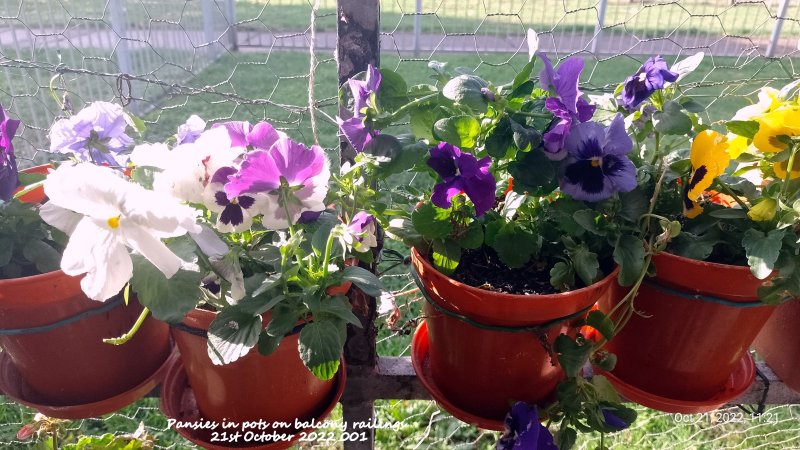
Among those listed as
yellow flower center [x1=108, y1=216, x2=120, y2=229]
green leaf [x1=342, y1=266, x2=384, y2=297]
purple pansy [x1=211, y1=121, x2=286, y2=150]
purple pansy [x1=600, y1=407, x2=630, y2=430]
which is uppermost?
purple pansy [x1=211, y1=121, x2=286, y2=150]

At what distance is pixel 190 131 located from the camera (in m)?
0.72

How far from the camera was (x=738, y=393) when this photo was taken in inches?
33.2

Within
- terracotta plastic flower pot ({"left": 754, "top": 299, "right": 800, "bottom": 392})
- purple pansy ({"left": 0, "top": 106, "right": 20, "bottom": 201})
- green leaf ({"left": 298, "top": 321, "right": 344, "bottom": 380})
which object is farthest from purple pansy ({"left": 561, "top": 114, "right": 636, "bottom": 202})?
purple pansy ({"left": 0, "top": 106, "right": 20, "bottom": 201})

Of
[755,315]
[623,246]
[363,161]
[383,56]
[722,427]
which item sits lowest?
[722,427]

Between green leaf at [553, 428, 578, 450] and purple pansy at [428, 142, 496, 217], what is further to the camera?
green leaf at [553, 428, 578, 450]

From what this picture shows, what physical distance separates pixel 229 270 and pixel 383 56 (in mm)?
3721

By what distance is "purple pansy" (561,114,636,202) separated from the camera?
0.66 m

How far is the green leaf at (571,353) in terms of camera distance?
2.39ft

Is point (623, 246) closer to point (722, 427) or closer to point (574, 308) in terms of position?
point (574, 308)

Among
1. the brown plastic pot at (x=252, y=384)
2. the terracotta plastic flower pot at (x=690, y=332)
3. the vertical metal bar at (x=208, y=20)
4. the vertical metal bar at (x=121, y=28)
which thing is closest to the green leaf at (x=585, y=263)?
the terracotta plastic flower pot at (x=690, y=332)

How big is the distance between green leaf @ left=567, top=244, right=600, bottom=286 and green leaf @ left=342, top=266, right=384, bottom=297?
0.23m

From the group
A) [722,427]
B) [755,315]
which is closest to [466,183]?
[755,315]

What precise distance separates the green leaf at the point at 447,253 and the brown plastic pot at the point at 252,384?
0.65 feet

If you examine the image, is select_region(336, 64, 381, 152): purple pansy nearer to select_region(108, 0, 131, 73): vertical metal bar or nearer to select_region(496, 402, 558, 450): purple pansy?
select_region(496, 402, 558, 450): purple pansy
